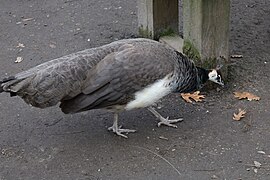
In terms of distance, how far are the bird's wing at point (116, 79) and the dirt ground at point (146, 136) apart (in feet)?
1.15

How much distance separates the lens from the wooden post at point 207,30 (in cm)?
425

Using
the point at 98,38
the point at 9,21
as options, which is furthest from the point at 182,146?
the point at 9,21

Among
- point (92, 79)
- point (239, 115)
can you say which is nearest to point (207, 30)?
point (239, 115)

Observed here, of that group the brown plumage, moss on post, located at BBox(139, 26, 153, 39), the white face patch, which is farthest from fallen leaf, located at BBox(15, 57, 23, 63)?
the white face patch

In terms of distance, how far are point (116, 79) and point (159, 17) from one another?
160 cm

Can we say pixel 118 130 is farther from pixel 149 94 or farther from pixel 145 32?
pixel 145 32

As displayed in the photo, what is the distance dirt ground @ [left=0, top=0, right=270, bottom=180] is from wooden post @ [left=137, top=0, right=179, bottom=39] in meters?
0.43

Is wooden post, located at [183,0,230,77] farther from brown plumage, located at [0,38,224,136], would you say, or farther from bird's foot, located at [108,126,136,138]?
bird's foot, located at [108,126,136,138]

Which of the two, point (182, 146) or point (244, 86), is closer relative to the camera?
point (182, 146)

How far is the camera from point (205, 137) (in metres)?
3.92

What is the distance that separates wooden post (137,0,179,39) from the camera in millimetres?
5070

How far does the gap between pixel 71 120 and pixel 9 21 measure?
2.29 metres

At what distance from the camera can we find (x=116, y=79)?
367cm

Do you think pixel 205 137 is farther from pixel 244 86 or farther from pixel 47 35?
pixel 47 35
